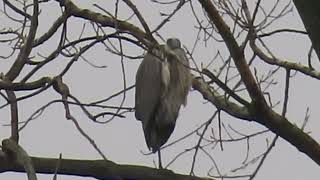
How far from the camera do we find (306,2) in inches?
51.6

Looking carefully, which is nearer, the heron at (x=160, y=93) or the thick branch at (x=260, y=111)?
the thick branch at (x=260, y=111)

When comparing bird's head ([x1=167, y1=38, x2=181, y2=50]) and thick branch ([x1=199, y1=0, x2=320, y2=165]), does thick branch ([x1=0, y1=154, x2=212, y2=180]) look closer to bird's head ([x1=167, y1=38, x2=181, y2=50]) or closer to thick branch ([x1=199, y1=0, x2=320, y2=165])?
thick branch ([x1=199, y1=0, x2=320, y2=165])

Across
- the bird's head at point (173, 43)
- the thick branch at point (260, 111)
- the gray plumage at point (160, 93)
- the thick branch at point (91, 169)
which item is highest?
the bird's head at point (173, 43)

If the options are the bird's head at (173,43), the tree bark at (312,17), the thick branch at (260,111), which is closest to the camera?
the tree bark at (312,17)

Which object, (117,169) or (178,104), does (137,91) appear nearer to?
(178,104)

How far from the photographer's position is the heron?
12.0 feet

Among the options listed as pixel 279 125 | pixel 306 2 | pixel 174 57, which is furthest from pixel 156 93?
pixel 306 2

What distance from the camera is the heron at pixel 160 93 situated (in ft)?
12.0

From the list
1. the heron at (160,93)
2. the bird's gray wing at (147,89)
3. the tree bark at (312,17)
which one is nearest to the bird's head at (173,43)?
the heron at (160,93)

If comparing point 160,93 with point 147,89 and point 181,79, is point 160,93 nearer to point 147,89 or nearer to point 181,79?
point 147,89

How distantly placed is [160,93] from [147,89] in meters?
0.08

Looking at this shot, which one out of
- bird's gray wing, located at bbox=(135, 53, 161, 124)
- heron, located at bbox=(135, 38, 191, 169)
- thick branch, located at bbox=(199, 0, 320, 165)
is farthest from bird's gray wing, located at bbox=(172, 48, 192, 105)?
thick branch, located at bbox=(199, 0, 320, 165)

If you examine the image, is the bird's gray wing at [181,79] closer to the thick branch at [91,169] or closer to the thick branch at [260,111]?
the thick branch at [260,111]

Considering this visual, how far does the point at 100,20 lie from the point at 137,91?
0.56m
